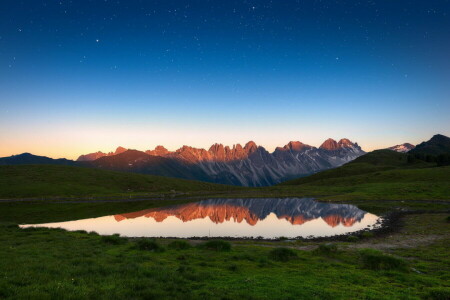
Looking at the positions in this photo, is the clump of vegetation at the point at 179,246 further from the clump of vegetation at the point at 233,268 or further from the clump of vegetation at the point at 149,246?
the clump of vegetation at the point at 233,268

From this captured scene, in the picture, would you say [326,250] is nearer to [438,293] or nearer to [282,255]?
[282,255]

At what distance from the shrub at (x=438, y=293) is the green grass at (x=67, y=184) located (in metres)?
137

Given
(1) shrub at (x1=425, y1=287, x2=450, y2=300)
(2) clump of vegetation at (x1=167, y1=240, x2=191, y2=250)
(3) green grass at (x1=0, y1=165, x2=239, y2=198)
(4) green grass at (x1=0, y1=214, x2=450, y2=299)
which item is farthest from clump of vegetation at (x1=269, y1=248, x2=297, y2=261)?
(3) green grass at (x1=0, y1=165, x2=239, y2=198)

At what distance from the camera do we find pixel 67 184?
148m

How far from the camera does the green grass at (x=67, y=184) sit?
422ft

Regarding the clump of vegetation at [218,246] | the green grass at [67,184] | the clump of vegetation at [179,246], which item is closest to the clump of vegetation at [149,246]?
the clump of vegetation at [179,246]

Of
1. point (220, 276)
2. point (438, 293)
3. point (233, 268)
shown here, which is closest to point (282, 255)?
point (233, 268)

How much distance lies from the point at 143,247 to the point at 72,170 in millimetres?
196907

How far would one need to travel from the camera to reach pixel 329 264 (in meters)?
22.2

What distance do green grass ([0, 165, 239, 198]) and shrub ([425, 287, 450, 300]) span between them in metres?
137

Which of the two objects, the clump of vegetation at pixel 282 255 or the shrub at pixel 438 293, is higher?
the shrub at pixel 438 293

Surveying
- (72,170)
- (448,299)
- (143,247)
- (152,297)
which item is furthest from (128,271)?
(72,170)

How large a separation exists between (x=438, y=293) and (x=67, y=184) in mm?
166313

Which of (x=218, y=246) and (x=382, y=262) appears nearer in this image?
A: (x=382, y=262)
